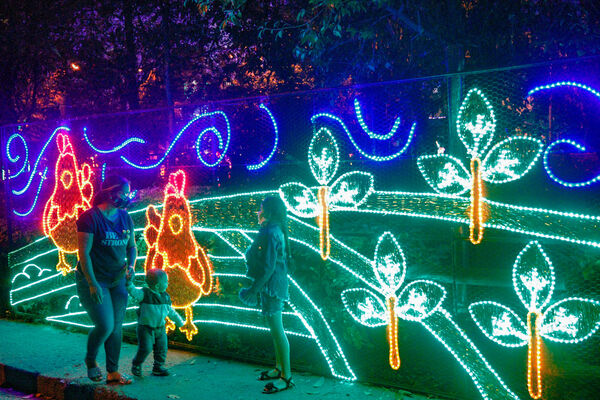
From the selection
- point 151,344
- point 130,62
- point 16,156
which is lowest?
point 151,344

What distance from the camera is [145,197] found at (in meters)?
6.89

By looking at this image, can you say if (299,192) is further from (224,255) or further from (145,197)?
(145,197)

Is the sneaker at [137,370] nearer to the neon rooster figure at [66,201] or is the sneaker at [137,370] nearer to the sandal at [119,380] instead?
the sandal at [119,380]

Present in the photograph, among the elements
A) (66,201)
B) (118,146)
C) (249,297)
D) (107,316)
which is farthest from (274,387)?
(66,201)

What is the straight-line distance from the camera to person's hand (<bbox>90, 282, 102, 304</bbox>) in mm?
4930

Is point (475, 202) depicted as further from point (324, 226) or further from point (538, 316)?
point (324, 226)

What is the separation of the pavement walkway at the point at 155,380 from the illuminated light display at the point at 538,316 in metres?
0.98

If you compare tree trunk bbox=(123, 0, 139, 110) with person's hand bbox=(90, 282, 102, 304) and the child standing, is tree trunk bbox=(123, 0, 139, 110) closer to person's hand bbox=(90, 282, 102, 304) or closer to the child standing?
the child standing

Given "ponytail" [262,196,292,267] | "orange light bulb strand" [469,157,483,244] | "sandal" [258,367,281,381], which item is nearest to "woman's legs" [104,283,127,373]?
"sandal" [258,367,281,381]

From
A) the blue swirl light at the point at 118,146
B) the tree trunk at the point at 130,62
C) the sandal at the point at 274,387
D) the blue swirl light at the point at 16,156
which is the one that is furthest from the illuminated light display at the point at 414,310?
the tree trunk at the point at 130,62

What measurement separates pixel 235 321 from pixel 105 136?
4.04m

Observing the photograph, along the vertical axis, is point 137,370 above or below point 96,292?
below

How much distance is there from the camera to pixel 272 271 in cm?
476

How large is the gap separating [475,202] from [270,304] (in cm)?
193
